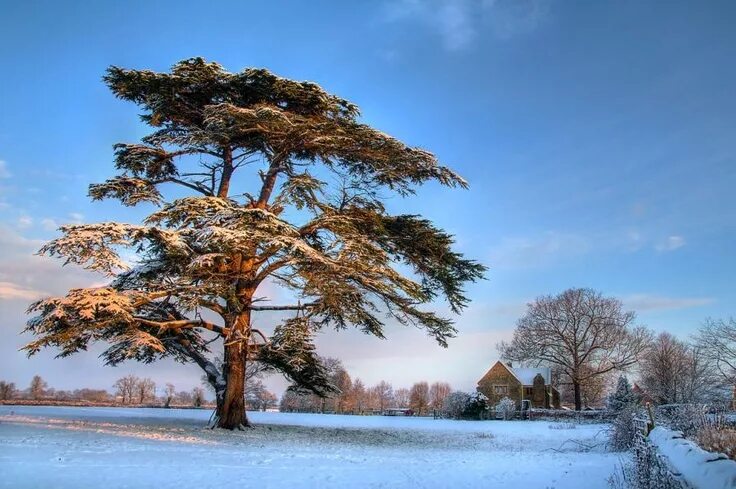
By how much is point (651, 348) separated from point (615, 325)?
139 inches

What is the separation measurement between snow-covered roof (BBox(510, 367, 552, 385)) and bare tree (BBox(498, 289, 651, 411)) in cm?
888

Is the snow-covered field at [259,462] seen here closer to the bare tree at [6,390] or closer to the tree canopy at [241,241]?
the tree canopy at [241,241]

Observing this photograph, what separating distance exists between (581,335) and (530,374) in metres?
12.4

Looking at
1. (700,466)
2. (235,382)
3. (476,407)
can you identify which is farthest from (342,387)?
(700,466)

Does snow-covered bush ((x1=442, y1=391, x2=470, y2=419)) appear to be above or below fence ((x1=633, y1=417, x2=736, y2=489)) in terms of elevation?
below

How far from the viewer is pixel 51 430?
523 inches

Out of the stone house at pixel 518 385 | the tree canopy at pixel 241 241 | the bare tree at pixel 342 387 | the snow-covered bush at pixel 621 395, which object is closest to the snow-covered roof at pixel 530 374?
the stone house at pixel 518 385

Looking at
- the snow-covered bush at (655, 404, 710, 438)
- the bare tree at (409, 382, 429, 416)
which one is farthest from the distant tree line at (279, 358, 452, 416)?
the snow-covered bush at (655, 404, 710, 438)

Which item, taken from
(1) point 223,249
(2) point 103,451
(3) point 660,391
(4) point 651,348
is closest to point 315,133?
(1) point 223,249

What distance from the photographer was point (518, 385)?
174 feet

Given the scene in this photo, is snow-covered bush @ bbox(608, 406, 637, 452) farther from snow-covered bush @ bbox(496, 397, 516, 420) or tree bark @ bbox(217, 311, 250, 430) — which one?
snow-covered bush @ bbox(496, 397, 516, 420)

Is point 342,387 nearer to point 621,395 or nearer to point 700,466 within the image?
point 621,395

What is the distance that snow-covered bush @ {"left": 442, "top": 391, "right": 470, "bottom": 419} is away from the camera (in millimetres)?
40125

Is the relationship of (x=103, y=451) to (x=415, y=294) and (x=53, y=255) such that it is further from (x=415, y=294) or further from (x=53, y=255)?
(x=415, y=294)
